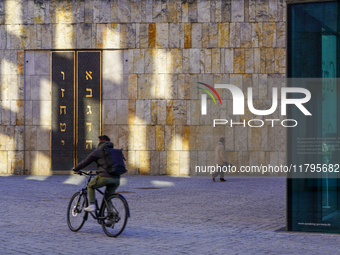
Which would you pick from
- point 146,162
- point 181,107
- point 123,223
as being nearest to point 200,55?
point 181,107

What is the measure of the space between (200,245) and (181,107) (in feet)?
49.4

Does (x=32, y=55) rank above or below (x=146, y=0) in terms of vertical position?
below

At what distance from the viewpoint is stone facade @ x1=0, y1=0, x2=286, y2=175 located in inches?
880

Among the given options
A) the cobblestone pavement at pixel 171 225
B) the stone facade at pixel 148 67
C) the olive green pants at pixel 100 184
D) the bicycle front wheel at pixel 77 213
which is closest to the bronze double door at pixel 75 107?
the stone facade at pixel 148 67

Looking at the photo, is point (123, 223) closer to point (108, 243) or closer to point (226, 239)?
point (108, 243)

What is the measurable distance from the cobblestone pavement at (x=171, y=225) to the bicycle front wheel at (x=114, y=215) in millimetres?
155

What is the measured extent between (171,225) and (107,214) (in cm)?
155

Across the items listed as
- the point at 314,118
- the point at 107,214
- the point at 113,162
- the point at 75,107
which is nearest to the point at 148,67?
the point at 75,107

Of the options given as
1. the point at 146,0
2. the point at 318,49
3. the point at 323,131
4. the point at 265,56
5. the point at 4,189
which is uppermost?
the point at 146,0

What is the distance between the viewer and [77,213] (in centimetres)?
884

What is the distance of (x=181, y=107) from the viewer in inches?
880

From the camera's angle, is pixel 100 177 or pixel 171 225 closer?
pixel 100 177

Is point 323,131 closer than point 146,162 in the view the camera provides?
Yes

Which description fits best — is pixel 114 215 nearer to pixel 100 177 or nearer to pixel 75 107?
pixel 100 177
